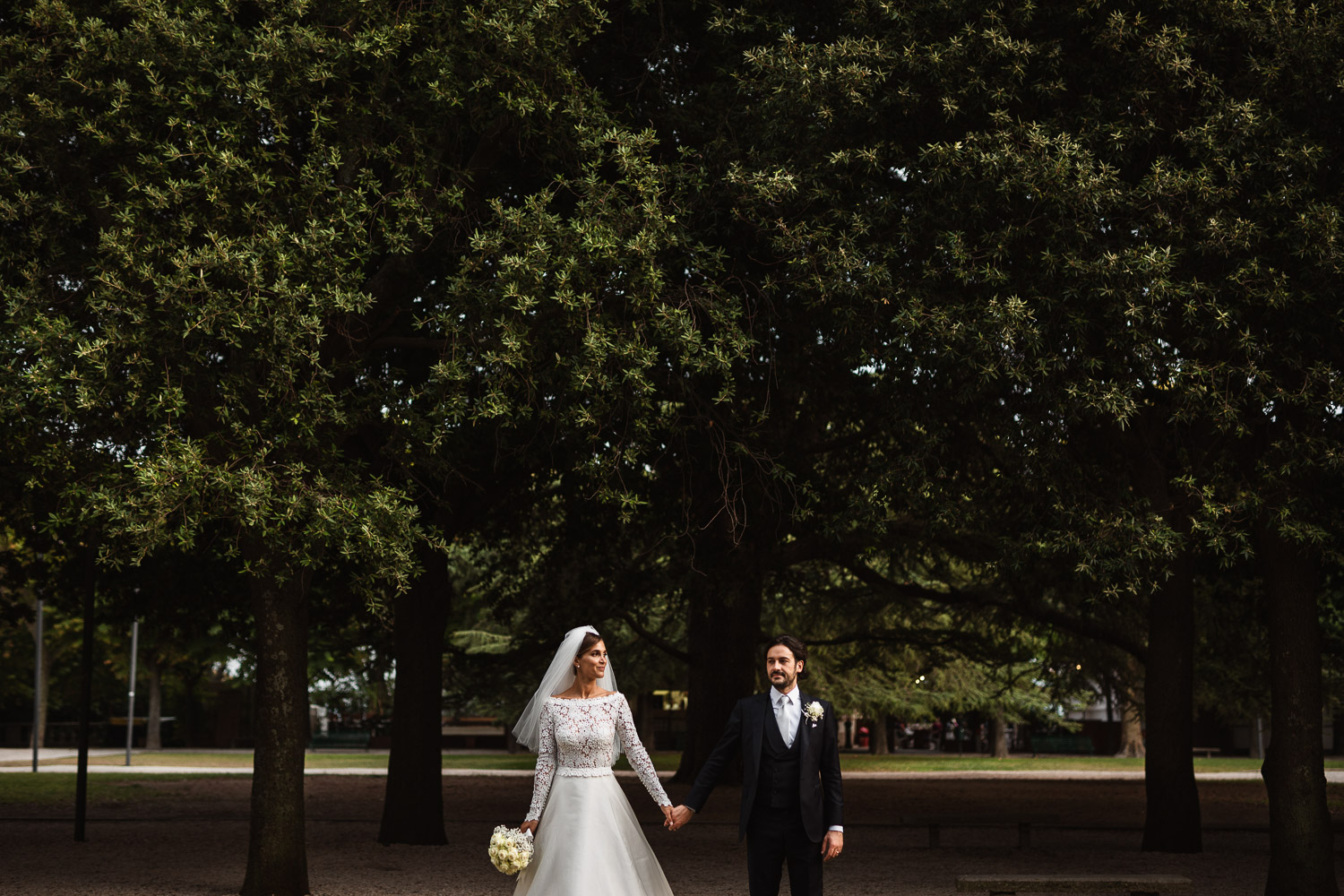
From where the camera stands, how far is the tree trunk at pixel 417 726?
53.3 ft

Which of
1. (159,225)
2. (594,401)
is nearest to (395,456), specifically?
(594,401)

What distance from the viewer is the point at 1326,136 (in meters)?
10.8

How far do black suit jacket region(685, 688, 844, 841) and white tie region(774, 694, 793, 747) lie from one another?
3 centimetres

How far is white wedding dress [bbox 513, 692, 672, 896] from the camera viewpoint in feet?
25.7

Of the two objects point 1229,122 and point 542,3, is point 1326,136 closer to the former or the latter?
point 1229,122

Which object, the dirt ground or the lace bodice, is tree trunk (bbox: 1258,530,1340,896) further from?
the lace bodice

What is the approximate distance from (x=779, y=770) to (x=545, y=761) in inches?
56.3

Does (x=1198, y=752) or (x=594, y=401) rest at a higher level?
(x=594, y=401)

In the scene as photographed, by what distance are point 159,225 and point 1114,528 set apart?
305 inches

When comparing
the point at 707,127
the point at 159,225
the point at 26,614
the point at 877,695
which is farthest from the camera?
the point at 877,695

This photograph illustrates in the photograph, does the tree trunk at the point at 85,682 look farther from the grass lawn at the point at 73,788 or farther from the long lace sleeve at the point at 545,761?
the long lace sleeve at the point at 545,761

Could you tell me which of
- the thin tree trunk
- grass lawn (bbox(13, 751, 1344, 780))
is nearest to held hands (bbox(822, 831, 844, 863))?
grass lawn (bbox(13, 751, 1344, 780))

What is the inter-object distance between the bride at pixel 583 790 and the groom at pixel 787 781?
606mm

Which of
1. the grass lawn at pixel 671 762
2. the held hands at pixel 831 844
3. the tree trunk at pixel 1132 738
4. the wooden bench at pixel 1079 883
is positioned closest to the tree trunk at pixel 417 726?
the wooden bench at pixel 1079 883
